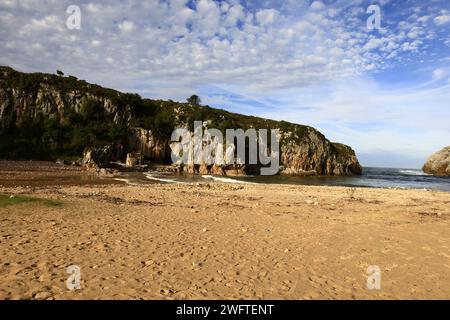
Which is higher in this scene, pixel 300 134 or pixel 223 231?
pixel 300 134

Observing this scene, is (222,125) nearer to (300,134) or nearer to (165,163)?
(165,163)

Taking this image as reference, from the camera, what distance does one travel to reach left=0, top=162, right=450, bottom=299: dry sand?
720 centimetres

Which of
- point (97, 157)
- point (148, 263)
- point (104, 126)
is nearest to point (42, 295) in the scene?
point (148, 263)

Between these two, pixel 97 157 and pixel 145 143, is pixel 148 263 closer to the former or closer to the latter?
pixel 97 157

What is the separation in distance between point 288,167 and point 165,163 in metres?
33.5

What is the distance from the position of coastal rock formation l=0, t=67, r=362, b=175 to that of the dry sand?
4843 centimetres

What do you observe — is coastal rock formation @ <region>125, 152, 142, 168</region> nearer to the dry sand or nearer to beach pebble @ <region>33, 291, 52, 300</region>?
the dry sand

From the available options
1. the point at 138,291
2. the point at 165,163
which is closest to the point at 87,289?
the point at 138,291

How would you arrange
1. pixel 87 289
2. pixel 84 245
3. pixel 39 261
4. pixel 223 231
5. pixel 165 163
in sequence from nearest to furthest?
pixel 87 289
pixel 39 261
pixel 84 245
pixel 223 231
pixel 165 163

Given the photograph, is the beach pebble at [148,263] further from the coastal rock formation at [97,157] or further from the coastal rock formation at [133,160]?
the coastal rock formation at [133,160]

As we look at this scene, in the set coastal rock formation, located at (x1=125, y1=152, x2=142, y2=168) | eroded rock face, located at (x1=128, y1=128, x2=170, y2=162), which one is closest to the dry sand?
coastal rock formation, located at (x1=125, y1=152, x2=142, y2=168)

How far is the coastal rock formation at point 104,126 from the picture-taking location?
214 feet

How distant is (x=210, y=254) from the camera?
32.0ft

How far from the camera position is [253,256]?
9.85 m
